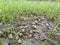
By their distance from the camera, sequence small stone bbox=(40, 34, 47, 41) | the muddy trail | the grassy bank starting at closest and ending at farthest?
the muddy trail
small stone bbox=(40, 34, 47, 41)
the grassy bank

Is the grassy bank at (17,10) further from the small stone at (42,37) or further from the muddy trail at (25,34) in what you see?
the small stone at (42,37)

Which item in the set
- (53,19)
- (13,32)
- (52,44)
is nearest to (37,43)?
(52,44)

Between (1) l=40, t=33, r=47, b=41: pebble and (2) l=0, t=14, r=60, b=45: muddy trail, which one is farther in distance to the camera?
(1) l=40, t=33, r=47, b=41: pebble

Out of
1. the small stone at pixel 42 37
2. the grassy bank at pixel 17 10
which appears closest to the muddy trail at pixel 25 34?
the small stone at pixel 42 37

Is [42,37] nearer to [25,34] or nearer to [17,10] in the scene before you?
[25,34]

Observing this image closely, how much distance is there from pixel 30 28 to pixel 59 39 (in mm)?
501

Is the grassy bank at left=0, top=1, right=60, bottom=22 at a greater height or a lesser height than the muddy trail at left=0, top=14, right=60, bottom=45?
greater

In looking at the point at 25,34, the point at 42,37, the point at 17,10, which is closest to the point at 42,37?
the point at 42,37

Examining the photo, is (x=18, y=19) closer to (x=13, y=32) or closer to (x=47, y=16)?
(x=13, y=32)

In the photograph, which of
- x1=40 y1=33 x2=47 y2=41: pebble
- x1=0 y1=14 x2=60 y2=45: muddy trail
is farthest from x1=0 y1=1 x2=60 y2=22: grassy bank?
x1=40 y1=33 x2=47 y2=41: pebble

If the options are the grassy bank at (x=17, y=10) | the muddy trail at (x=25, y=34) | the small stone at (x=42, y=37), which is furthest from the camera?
the grassy bank at (x=17, y=10)

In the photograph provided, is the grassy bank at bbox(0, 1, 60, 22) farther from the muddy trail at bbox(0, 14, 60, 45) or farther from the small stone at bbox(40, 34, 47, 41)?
the small stone at bbox(40, 34, 47, 41)

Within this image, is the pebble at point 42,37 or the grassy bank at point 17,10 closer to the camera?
the pebble at point 42,37

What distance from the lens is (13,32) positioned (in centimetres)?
234
